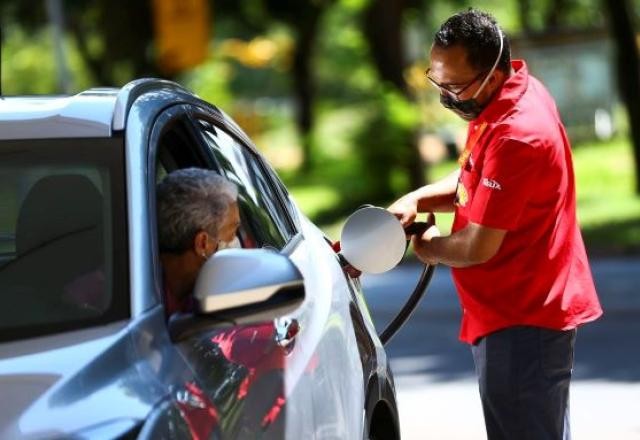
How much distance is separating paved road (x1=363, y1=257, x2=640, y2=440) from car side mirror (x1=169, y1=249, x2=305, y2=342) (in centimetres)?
532

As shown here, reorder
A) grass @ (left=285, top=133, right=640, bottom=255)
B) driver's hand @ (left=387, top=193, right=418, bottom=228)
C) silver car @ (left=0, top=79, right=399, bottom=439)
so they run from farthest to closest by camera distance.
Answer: grass @ (left=285, top=133, right=640, bottom=255)
driver's hand @ (left=387, top=193, right=418, bottom=228)
silver car @ (left=0, top=79, right=399, bottom=439)

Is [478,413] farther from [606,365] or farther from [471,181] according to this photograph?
[471,181]

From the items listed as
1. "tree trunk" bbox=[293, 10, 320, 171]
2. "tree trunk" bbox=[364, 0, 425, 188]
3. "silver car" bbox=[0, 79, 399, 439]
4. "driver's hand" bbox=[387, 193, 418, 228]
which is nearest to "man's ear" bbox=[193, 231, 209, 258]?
"silver car" bbox=[0, 79, 399, 439]

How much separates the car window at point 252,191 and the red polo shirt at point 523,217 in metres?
0.51

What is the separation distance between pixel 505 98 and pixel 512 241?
39 centimetres

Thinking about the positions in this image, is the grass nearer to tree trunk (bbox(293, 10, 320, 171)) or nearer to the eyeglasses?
tree trunk (bbox(293, 10, 320, 171))

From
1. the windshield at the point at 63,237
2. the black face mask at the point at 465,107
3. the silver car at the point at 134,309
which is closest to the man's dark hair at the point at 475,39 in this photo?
the black face mask at the point at 465,107

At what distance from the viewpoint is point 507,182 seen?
4488 mm

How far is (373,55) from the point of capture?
89.7ft

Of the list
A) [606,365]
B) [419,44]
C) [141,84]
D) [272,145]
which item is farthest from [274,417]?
[419,44]

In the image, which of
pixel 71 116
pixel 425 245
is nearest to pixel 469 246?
pixel 425 245

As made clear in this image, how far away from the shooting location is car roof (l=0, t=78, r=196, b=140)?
3932 mm

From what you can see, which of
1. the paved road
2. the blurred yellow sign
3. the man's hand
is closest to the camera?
the man's hand

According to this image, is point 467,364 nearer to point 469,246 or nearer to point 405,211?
point 405,211
